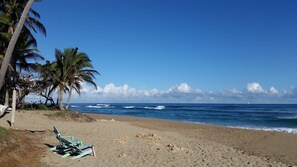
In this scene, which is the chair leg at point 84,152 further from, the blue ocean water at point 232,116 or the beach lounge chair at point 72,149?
the blue ocean water at point 232,116

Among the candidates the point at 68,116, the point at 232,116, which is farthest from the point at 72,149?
the point at 232,116

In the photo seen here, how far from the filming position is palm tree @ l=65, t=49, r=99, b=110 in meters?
27.5

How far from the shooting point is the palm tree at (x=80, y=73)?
90.1 feet

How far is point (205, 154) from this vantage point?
9.85 meters

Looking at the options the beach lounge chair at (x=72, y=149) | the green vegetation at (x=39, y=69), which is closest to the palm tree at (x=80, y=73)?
the green vegetation at (x=39, y=69)

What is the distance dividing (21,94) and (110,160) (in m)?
19.5

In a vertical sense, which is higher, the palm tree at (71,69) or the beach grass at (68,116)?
the palm tree at (71,69)

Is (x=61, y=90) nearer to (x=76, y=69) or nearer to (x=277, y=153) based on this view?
(x=76, y=69)

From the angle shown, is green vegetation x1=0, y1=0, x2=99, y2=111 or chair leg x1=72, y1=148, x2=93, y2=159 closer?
chair leg x1=72, y1=148, x2=93, y2=159

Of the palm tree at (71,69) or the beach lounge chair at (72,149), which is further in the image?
the palm tree at (71,69)

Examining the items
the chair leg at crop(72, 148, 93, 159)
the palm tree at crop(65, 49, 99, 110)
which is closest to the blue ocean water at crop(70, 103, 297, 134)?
A: the palm tree at crop(65, 49, 99, 110)

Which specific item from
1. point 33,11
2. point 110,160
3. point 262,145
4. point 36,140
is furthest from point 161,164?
point 33,11

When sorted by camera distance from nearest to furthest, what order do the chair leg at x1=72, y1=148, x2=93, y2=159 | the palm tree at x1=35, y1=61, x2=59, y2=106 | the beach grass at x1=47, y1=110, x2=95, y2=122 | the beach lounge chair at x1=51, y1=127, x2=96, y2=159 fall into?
the chair leg at x1=72, y1=148, x2=93, y2=159 → the beach lounge chair at x1=51, y1=127, x2=96, y2=159 → the beach grass at x1=47, y1=110, x2=95, y2=122 → the palm tree at x1=35, y1=61, x2=59, y2=106

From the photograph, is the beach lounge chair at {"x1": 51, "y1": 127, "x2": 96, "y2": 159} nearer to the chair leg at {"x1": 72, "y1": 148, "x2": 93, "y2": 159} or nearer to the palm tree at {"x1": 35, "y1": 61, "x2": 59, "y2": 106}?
the chair leg at {"x1": 72, "y1": 148, "x2": 93, "y2": 159}
